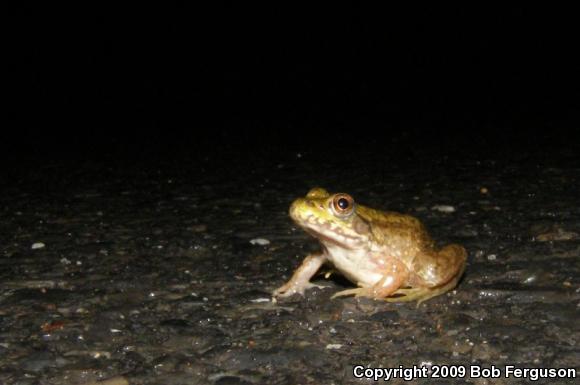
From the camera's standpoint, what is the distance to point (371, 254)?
140 inches

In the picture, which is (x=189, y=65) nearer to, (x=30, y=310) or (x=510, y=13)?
(x=510, y=13)

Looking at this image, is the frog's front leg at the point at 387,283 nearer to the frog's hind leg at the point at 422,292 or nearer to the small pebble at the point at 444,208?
the frog's hind leg at the point at 422,292

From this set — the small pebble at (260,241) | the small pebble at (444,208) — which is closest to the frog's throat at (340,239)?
the small pebble at (260,241)

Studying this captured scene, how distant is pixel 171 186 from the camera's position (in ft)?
21.0

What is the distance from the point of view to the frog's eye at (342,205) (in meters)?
3.50

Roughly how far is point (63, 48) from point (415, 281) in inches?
800

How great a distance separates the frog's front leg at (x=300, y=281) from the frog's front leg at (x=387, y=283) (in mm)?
203

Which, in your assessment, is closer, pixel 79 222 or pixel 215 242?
pixel 215 242

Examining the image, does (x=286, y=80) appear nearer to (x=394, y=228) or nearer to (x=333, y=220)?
(x=394, y=228)

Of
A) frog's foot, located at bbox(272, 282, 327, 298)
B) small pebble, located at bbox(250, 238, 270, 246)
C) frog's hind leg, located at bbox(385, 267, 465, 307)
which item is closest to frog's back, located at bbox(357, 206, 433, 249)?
frog's hind leg, located at bbox(385, 267, 465, 307)

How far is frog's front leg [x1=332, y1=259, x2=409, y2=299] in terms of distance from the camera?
3.45m

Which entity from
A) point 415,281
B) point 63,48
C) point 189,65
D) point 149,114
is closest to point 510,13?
point 189,65

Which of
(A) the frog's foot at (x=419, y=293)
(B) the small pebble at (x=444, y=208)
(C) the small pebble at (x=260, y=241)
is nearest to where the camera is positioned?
(A) the frog's foot at (x=419, y=293)

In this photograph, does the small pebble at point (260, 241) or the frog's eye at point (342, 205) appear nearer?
the frog's eye at point (342, 205)
